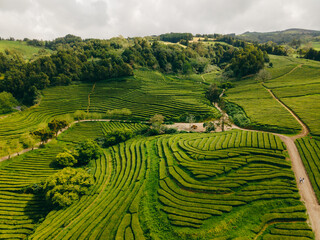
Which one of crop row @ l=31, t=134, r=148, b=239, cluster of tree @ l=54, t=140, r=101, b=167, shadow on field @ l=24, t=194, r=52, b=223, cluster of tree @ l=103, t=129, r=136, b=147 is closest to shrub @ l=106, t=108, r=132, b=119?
cluster of tree @ l=103, t=129, r=136, b=147

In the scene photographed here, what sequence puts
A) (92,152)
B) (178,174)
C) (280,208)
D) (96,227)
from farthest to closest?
(92,152) → (178,174) → (96,227) → (280,208)

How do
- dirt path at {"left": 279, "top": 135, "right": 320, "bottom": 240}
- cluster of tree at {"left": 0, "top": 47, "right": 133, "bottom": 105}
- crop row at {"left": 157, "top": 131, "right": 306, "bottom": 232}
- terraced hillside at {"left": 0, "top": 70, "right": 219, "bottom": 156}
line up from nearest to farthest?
dirt path at {"left": 279, "top": 135, "right": 320, "bottom": 240}
crop row at {"left": 157, "top": 131, "right": 306, "bottom": 232}
terraced hillside at {"left": 0, "top": 70, "right": 219, "bottom": 156}
cluster of tree at {"left": 0, "top": 47, "right": 133, "bottom": 105}

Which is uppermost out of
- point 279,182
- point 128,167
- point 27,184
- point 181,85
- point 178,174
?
point 181,85

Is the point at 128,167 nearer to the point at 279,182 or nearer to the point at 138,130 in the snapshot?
the point at 138,130

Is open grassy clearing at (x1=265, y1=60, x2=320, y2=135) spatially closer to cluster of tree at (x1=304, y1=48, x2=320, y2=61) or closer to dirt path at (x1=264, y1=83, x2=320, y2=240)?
dirt path at (x1=264, y1=83, x2=320, y2=240)

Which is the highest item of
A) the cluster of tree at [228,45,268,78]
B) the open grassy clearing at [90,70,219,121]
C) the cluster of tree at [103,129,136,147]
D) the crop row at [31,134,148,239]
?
the cluster of tree at [228,45,268,78]

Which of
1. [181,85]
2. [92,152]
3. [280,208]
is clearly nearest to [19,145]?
[92,152]
